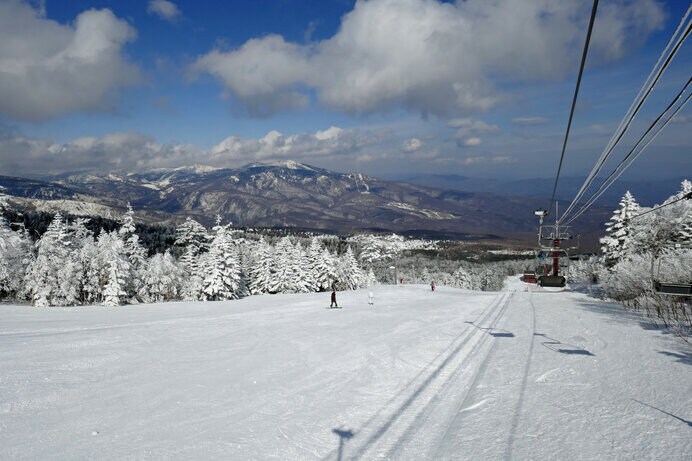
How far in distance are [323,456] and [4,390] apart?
22.1ft

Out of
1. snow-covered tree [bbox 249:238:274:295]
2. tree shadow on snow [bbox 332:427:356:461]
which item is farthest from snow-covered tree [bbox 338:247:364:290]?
tree shadow on snow [bbox 332:427:356:461]

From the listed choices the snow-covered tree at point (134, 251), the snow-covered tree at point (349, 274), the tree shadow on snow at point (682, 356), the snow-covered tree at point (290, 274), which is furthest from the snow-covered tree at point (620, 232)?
the snow-covered tree at point (134, 251)

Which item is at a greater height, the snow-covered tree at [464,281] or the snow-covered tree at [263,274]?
the snow-covered tree at [263,274]

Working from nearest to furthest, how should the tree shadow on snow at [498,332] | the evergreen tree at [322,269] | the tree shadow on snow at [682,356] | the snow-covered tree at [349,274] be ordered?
1. the tree shadow on snow at [682,356]
2. the tree shadow on snow at [498,332]
3. the evergreen tree at [322,269]
4. the snow-covered tree at [349,274]

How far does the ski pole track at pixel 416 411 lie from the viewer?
244 inches

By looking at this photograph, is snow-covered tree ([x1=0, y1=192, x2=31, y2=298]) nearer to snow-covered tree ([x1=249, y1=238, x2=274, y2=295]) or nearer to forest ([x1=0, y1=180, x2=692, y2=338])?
forest ([x1=0, y1=180, x2=692, y2=338])

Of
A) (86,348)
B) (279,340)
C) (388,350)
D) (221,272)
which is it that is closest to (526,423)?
(388,350)

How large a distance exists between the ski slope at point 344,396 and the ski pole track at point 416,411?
0.04 m

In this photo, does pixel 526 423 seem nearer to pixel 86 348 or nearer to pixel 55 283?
pixel 86 348

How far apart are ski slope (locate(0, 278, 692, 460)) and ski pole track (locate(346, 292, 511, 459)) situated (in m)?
0.04

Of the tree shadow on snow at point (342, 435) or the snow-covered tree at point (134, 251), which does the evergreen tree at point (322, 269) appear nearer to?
the snow-covered tree at point (134, 251)

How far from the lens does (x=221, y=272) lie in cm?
4741

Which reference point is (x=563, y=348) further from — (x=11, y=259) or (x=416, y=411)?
(x=11, y=259)

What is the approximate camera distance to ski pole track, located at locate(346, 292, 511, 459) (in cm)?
619
